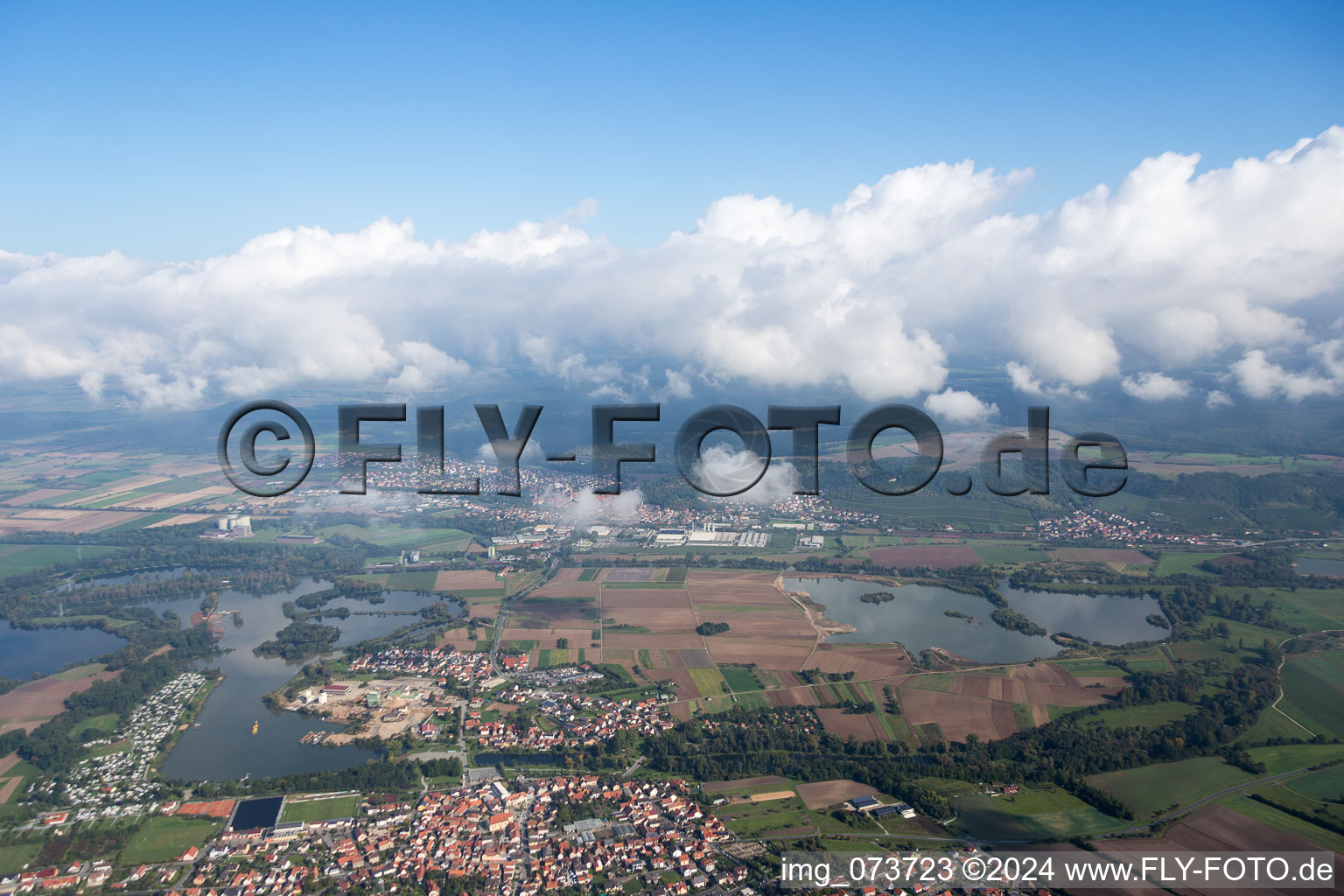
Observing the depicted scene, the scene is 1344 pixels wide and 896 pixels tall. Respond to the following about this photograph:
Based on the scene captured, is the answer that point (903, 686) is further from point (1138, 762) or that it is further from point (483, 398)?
point (483, 398)

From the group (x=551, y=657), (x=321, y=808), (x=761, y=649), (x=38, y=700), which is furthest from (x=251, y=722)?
(x=761, y=649)

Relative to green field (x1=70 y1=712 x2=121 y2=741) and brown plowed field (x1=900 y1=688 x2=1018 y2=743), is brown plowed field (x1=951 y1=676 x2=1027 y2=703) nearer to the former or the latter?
brown plowed field (x1=900 y1=688 x2=1018 y2=743)

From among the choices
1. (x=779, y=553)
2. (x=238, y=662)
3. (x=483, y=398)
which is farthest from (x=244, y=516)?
(x=779, y=553)

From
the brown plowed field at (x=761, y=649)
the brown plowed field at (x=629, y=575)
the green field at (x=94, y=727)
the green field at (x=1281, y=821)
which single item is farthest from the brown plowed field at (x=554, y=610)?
the green field at (x=1281, y=821)

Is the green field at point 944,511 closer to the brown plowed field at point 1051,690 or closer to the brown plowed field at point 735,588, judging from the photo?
the brown plowed field at point 735,588

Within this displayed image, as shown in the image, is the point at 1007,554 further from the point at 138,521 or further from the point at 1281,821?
the point at 138,521

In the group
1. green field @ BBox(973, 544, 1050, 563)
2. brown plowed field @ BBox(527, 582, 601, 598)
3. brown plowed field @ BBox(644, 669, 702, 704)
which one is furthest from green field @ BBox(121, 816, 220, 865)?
green field @ BBox(973, 544, 1050, 563)

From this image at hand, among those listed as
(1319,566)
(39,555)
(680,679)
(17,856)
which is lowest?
(17,856)
